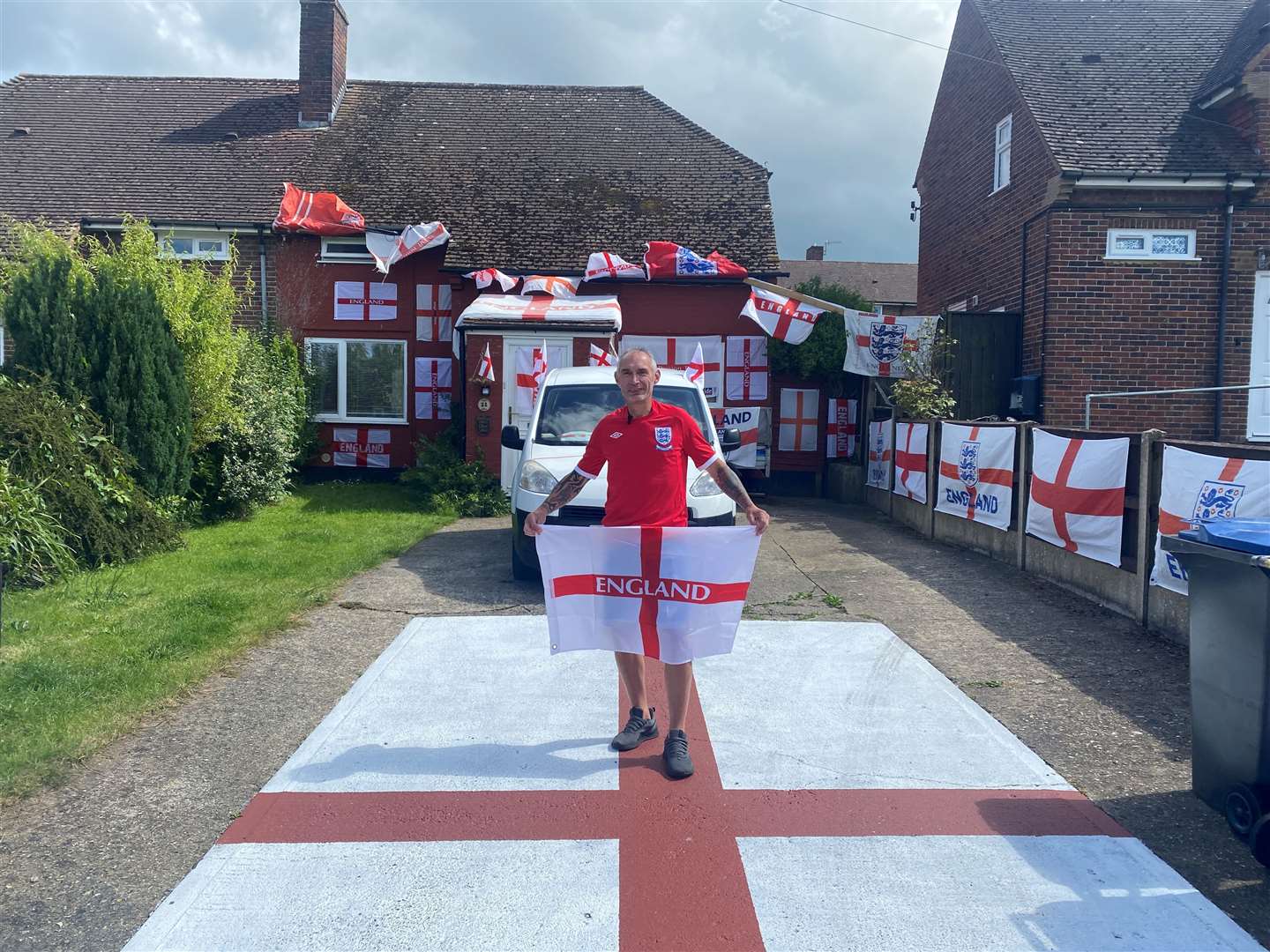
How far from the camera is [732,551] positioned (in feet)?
15.3

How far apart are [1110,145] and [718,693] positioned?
1210 cm

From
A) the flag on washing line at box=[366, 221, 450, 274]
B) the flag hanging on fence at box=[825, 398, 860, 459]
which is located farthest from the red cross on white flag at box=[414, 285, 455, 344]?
the flag hanging on fence at box=[825, 398, 860, 459]

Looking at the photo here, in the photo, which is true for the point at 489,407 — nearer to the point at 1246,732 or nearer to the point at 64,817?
the point at 64,817

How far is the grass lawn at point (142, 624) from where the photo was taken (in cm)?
491

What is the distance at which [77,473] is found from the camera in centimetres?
906

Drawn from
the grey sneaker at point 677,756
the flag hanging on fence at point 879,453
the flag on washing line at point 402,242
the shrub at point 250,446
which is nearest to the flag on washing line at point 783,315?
the flag hanging on fence at point 879,453

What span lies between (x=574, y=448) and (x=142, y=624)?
3.79 meters

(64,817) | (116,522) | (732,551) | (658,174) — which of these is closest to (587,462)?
(732,551)

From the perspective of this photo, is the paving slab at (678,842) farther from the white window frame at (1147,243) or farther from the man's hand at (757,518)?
the white window frame at (1147,243)

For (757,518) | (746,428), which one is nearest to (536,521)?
(757,518)

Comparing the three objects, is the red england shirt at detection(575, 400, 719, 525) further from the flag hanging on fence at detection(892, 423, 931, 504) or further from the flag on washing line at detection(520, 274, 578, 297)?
the flag on washing line at detection(520, 274, 578, 297)

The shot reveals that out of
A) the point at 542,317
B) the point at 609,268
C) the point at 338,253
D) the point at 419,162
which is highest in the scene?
the point at 419,162

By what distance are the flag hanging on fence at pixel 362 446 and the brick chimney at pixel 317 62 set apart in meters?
7.05

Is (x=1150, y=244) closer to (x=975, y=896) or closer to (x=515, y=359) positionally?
(x=515, y=359)
